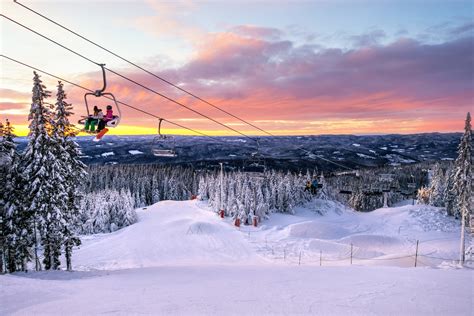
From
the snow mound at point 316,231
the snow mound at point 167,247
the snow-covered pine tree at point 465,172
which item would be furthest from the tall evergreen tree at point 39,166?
the snow-covered pine tree at point 465,172

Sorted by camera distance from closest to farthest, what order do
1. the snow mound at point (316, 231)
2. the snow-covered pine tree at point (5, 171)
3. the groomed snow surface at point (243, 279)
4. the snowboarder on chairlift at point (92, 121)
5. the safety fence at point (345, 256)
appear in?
1. the snowboarder on chairlift at point (92, 121)
2. the groomed snow surface at point (243, 279)
3. the snow-covered pine tree at point (5, 171)
4. the safety fence at point (345, 256)
5. the snow mound at point (316, 231)

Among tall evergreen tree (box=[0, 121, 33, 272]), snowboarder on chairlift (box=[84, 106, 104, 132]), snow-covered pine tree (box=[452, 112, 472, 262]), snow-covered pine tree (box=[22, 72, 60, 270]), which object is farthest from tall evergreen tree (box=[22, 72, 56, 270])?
snow-covered pine tree (box=[452, 112, 472, 262])

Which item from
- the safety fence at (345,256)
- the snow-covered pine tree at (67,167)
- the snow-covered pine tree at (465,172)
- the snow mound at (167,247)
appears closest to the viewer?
the snow-covered pine tree at (67,167)

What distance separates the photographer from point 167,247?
41.0m

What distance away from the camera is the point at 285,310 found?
42.5 feet

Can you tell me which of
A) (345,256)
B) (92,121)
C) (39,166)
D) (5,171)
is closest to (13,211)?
(5,171)

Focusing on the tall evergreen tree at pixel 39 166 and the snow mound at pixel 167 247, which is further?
the snow mound at pixel 167 247

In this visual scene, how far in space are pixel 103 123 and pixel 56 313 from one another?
7.23m

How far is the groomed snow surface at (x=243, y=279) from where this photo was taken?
13.5 meters

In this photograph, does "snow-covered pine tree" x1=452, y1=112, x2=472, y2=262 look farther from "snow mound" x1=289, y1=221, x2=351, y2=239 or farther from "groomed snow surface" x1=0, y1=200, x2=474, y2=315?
"snow mound" x1=289, y1=221, x2=351, y2=239

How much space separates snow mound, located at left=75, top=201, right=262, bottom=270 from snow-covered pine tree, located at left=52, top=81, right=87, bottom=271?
657 cm

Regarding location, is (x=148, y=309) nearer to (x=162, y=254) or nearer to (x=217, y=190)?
(x=162, y=254)

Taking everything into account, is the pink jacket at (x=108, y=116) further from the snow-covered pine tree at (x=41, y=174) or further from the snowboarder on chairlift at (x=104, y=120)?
the snow-covered pine tree at (x=41, y=174)

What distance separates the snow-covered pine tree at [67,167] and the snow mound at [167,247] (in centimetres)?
657
